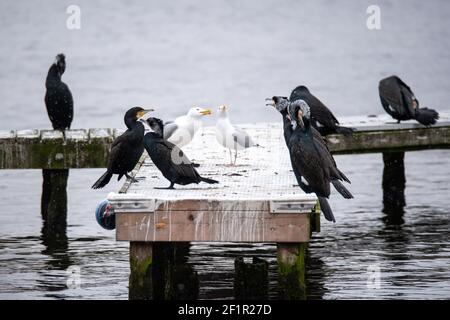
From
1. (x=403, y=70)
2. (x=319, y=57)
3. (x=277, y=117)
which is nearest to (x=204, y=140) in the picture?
(x=277, y=117)

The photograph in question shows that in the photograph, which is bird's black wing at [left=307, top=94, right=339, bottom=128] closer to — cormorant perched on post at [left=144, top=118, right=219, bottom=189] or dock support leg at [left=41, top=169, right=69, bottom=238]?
cormorant perched on post at [left=144, top=118, right=219, bottom=189]

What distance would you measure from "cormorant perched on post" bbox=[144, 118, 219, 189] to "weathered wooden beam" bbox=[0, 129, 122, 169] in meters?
2.61

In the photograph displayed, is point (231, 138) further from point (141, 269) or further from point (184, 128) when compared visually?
point (141, 269)

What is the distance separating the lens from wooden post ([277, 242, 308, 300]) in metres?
8.94

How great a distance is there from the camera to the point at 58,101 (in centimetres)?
1359

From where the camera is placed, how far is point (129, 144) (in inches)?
399

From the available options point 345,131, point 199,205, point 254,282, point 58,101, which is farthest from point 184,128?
point 58,101

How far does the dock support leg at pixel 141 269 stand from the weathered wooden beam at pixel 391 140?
4.26 meters

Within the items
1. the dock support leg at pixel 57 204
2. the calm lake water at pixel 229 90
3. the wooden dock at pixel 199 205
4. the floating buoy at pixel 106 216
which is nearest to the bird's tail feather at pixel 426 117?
the calm lake water at pixel 229 90

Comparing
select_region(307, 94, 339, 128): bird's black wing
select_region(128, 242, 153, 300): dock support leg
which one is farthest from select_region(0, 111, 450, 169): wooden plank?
select_region(128, 242, 153, 300): dock support leg

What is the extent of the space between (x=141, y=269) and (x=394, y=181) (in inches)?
254

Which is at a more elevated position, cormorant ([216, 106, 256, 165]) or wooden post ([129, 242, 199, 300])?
A: cormorant ([216, 106, 256, 165])

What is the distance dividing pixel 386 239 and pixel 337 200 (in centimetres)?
267

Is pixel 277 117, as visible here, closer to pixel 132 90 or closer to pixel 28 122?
pixel 28 122
